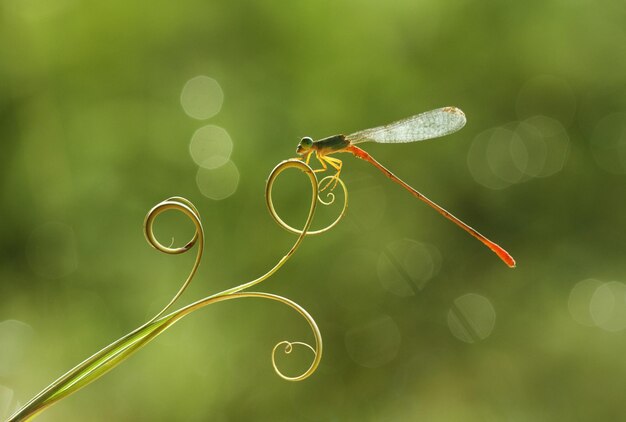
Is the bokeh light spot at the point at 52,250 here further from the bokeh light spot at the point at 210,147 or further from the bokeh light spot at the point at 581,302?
the bokeh light spot at the point at 581,302

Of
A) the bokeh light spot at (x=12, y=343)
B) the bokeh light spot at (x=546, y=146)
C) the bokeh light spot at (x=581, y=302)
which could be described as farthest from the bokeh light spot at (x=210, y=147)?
the bokeh light spot at (x=581, y=302)

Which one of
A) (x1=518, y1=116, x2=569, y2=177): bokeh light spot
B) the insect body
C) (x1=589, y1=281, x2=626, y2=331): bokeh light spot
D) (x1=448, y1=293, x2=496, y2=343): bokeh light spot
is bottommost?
(x1=589, y1=281, x2=626, y2=331): bokeh light spot

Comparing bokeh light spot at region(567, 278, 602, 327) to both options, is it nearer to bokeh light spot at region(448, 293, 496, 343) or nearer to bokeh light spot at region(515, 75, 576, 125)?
bokeh light spot at region(448, 293, 496, 343)

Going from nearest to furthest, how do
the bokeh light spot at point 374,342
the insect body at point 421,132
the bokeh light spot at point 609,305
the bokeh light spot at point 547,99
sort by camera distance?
the insect body at point 421,132 < the bokeh light spot at point 374,342 < the bokeh light spot at point 609,305 < the bokeh light spot at point 547,99

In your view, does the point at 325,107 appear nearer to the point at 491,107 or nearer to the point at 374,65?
the point at 374,65

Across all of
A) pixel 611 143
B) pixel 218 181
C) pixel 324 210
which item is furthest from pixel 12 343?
pixel 611 143

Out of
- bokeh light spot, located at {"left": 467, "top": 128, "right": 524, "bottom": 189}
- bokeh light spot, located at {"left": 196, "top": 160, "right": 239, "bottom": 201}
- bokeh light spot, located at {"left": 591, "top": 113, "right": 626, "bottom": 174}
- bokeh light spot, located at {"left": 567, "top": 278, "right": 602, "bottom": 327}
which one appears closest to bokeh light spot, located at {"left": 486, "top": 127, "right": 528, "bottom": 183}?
bokeh light spot, located at {"left": 467, "top": 128, "right": 524, "bottom": 189}
